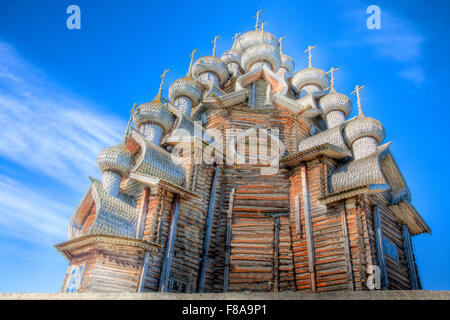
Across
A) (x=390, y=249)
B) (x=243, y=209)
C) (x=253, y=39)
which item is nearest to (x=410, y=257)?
(x=390, y=249)

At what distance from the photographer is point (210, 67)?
17.5 metres

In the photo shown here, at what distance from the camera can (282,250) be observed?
11203mm

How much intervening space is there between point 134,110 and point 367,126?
29.2ft

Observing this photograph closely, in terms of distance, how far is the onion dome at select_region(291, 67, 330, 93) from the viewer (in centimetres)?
1827

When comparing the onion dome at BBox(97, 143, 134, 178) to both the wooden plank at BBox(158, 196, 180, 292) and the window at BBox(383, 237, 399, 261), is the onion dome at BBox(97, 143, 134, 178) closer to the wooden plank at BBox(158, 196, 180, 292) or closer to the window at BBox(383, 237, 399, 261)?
the wooden plank at BBox(158, 196, 180, 292)

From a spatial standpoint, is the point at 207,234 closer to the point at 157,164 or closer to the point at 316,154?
the point at 157,164

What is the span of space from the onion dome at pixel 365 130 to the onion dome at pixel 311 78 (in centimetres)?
569

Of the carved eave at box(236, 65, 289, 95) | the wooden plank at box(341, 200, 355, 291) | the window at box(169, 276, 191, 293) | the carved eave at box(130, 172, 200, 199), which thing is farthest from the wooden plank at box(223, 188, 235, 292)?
the carved eave at box(236, 65, 289, 95)

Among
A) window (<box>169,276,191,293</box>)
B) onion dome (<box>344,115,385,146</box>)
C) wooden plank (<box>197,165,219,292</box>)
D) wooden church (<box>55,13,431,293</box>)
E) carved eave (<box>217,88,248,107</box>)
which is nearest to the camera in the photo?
wooden church (<box>55,13,431,293</box>)

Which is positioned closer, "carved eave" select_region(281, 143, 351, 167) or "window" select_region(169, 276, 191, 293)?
"window" select_region(169, 276, 191, 293)

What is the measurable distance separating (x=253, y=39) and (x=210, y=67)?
16.5 ft

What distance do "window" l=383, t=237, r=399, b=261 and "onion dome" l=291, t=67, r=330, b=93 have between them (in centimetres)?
966

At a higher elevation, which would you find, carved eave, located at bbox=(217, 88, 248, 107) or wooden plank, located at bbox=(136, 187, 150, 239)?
carved eave, located at bbox=(217, 88, 248, 107)
